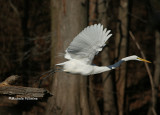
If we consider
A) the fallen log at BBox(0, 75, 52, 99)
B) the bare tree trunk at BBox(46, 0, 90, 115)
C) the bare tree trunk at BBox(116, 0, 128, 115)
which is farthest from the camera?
the bare tree trunk at BBox(116, 0, 128, 115)

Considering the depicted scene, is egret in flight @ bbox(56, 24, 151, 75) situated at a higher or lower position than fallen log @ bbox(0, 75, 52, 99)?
higher

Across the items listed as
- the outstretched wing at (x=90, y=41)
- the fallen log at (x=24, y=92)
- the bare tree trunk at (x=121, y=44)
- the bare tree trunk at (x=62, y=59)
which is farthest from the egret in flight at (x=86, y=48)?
the bare tree trunk at (x=121, y=44)

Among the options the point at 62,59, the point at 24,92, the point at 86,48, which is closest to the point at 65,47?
the point at 62,59

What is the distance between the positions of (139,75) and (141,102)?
4.06ft

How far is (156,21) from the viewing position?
14.0ft

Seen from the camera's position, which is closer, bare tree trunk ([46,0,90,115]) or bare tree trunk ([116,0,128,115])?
bare tree trunk ([46,0,90,115])

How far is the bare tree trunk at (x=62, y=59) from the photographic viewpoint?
15.0ft

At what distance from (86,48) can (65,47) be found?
1.53 metres

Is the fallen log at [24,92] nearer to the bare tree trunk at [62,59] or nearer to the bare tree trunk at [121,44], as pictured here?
the bare tree trunk at [62,59]

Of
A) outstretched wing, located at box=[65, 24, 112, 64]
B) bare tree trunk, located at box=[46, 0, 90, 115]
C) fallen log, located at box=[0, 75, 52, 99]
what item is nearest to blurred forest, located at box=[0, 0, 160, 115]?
bare tree trunk, located at box=[46, 0, 90, 115]

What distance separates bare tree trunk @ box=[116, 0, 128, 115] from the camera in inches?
240

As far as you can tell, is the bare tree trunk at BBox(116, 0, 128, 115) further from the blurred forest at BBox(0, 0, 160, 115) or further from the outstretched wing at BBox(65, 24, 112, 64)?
the outstretched wing at BBox(65, 24, 112, 64)

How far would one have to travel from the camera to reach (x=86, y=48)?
3.11 m

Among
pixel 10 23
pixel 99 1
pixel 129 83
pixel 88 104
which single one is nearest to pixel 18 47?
pixel 10 23
